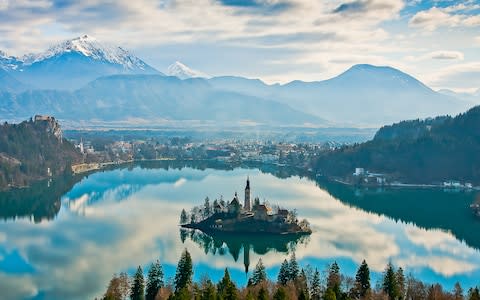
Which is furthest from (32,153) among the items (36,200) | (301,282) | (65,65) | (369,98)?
(65,65)

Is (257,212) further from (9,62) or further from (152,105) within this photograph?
(9,62)

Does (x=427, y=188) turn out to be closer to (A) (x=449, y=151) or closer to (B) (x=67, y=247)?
(A) (x=449, y=151)

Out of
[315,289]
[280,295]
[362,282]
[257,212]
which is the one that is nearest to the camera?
[280,295]

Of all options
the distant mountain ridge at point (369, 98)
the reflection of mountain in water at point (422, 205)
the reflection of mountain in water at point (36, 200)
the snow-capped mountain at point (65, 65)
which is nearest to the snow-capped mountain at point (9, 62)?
the snow-capped mountain at point (65, 65)

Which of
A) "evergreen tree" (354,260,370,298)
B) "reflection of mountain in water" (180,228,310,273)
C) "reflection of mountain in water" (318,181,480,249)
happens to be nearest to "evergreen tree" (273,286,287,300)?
"evergreen tree" (354,260,370,298)

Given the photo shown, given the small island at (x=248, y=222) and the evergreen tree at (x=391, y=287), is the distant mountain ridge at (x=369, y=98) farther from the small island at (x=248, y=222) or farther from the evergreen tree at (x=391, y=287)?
the evergreen tree at (x=391, y=287)

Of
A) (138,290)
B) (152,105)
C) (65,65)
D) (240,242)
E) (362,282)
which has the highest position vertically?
(65,65)

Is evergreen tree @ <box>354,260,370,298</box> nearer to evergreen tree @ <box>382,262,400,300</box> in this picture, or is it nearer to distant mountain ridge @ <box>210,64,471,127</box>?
evergreen tree @ <box>382,262,400,300</box>
